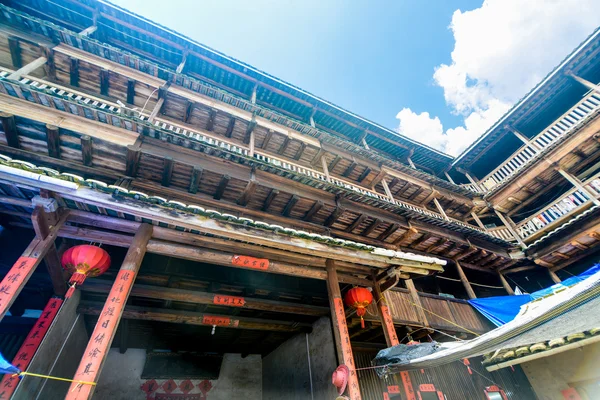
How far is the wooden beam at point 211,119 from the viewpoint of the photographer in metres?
9.03

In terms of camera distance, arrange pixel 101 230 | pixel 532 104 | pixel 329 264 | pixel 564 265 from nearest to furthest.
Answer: pixel 101 230, pixel 329 264, pixel 564 265, pixel 532 104

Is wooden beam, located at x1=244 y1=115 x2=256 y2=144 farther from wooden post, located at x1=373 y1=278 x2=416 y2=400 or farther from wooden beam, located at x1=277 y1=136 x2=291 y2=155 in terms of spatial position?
wooden post, located at x1=373 y1=278 x2=416 y2=400

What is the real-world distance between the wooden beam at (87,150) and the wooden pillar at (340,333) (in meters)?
6.13

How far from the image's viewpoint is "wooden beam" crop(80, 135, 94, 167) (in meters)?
5.84

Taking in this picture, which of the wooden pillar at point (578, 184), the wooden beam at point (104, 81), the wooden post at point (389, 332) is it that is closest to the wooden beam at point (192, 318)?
the wooden post at point (389, 332)

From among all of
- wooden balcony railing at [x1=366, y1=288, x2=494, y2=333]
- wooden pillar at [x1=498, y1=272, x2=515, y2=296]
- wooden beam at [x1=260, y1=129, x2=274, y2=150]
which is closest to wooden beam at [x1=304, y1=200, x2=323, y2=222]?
wooden balcony railing at [x1=366, y1=288, x2=494, y2=333]

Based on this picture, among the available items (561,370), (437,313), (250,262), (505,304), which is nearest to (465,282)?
(505,304)

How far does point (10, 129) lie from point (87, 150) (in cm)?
139

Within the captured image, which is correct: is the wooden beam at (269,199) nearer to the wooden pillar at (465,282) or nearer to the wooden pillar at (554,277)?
the wooden pillar at (465,282)

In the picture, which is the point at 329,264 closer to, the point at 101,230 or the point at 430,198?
the point at 101,230

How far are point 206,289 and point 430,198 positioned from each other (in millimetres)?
11353

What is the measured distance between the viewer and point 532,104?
14195mm

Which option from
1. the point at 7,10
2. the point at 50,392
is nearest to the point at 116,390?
the point at 50,392

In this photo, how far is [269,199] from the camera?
7.66 meters
